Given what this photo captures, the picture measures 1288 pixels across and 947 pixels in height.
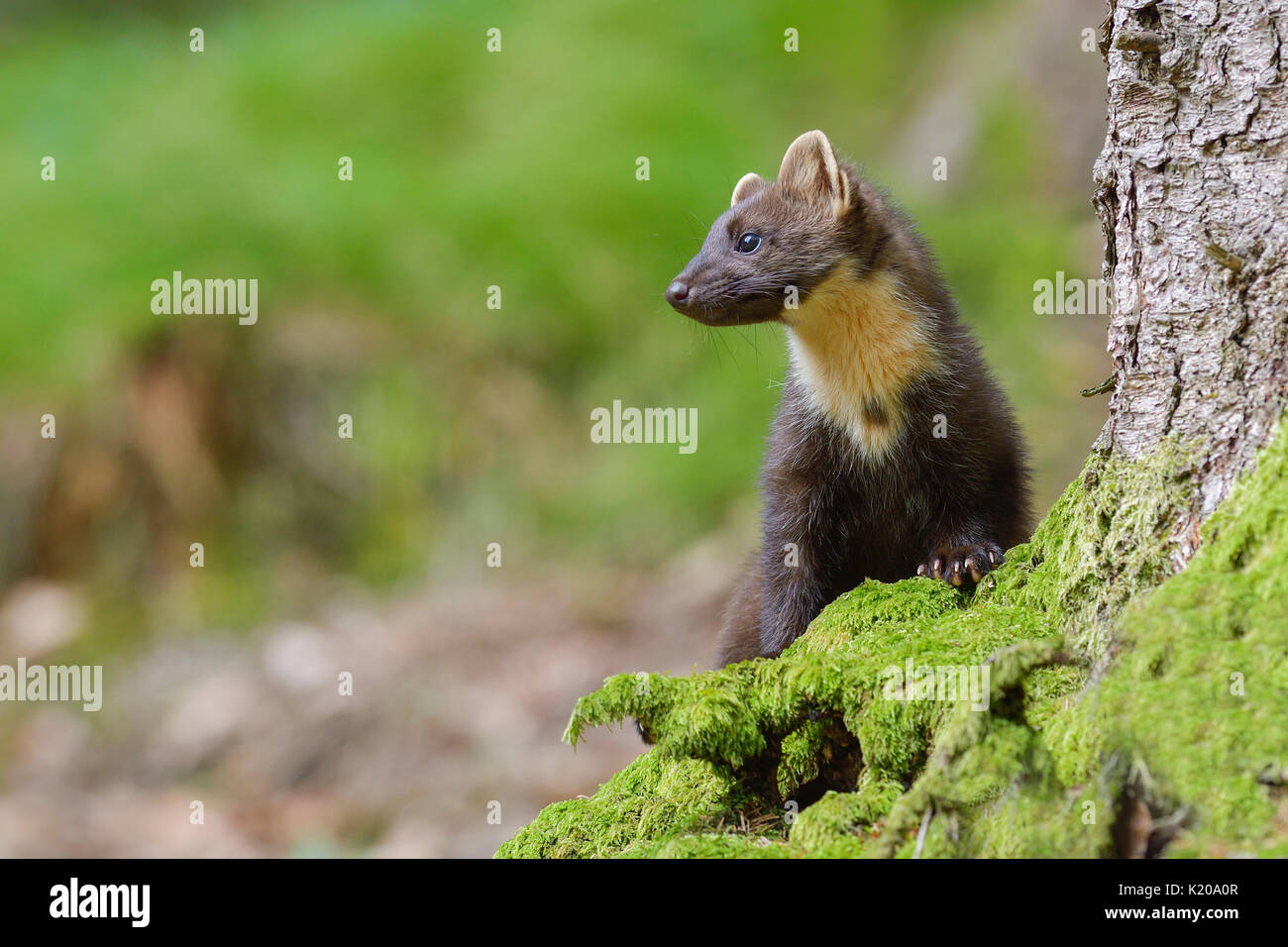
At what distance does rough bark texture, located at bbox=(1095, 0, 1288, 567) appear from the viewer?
3244 millimetres

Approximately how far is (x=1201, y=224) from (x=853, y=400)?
7.58 ft

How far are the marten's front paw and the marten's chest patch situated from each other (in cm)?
81

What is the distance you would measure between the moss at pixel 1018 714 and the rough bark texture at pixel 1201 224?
113 millimetres

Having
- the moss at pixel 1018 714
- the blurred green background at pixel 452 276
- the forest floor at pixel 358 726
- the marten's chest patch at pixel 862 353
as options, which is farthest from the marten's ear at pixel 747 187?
the forest floor at pixel 358 726

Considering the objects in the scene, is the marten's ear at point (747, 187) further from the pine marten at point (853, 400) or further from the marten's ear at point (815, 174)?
the pine marten at point (853, 400)

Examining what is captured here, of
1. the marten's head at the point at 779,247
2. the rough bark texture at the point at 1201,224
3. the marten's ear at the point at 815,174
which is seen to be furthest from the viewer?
the marten's ear at the point at 815,174

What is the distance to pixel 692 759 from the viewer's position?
3.93m

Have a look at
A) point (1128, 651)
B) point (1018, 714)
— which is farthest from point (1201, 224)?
point (1018, 714)

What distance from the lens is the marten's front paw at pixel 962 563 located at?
4.54m

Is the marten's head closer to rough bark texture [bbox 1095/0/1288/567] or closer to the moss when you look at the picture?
the moss

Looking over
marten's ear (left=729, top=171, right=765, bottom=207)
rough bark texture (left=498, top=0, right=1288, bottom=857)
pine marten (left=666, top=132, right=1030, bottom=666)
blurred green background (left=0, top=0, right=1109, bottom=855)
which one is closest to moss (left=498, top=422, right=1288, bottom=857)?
rough bark texture (left=498, top=0, right=1288, bottom=857)

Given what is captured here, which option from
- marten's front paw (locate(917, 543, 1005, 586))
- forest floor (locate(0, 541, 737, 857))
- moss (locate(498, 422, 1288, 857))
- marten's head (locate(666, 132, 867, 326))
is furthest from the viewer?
forest floor (locate(0, 541, 737, 857))

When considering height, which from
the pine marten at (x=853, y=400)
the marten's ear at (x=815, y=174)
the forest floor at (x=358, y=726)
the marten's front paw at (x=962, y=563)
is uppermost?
the marten's ear at (x=815, y=174)
